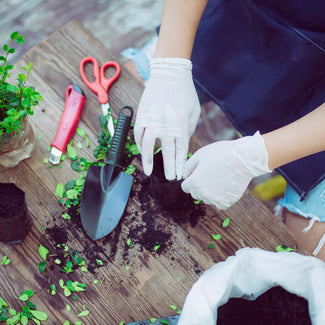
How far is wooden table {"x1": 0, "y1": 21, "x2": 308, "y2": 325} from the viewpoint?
2.75 feet

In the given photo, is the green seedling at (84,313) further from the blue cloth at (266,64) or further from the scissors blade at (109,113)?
the blue cloth at (266,64)

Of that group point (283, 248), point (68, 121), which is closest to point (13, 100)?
point (68, 121)

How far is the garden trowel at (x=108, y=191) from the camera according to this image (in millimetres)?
871

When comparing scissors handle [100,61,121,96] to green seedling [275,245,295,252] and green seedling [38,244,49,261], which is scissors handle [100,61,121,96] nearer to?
green seedling [38,244,49,261]

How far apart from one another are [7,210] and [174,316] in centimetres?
45

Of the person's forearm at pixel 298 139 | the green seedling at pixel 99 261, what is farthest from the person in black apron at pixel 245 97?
the green seedling at pixel 99 261

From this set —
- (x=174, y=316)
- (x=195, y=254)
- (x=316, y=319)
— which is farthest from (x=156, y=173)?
(x=316, y=319)

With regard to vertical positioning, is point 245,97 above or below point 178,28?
below

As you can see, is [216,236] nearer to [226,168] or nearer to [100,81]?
[226,168]

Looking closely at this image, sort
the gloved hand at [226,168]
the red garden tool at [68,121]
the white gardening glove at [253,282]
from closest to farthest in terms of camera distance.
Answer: the white gardening glove at [253,282] < the gloved hand at [226,168] < the red garden tool at [68,121]

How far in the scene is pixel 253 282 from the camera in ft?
2.53

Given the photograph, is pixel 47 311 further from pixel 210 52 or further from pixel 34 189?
pixel 210 52

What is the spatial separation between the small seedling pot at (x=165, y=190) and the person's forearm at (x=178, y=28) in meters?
0.26

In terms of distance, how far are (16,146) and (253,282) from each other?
63 centimetres
